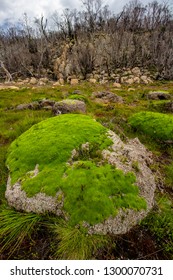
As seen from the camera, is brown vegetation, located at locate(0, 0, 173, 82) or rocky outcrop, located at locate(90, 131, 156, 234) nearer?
rocky outcrop, located at locate(90, 131, 156, 234)

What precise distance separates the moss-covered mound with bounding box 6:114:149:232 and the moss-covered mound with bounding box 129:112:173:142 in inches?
99.4

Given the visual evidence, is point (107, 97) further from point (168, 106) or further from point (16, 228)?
point (16, 228)

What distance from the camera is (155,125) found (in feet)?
22.5

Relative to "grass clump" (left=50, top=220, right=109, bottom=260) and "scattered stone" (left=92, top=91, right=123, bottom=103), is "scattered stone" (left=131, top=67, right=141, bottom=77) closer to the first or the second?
"scattered stone" (left=92, top=91, right=123, bottom=103)

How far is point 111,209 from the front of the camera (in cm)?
314

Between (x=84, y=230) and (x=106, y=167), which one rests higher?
(x=106, y=167)

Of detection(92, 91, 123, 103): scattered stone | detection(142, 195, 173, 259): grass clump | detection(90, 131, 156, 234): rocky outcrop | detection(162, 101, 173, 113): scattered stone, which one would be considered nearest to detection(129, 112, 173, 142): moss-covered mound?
detection(90, 131, 156, 234): rocky outcrop

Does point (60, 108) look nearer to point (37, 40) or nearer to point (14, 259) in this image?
point (14, 259)

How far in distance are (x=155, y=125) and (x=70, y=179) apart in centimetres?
429

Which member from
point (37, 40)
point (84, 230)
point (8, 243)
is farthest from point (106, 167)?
point (37, 40)

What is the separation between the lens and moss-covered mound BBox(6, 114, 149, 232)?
317 cm

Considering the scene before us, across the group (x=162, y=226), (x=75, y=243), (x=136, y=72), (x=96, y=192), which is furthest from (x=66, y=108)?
(x=136, y=72)

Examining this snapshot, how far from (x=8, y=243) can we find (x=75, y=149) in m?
1.93

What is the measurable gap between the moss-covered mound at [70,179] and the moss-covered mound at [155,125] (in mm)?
2524
